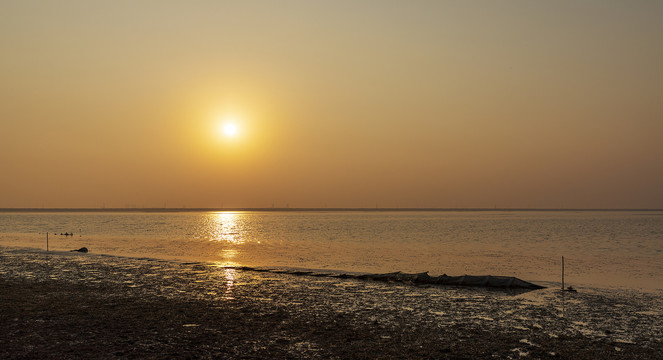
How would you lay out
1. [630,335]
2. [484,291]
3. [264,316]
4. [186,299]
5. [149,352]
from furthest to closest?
[484,291] < [186,299] < [264,316] < [630,335] < [149,352]

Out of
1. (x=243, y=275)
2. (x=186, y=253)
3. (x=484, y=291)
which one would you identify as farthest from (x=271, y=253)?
(x=484, y=291)

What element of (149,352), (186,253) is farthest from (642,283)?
(186,253)

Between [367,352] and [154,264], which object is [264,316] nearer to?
[367,352]

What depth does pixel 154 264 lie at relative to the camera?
4012cm

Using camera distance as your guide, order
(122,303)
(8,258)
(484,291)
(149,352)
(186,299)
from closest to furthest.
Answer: (149,352), (122,303), (186,299), (484,291), (8,258)

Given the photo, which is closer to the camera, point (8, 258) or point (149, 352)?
point (149, 352)

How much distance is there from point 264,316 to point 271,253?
35.6 metres

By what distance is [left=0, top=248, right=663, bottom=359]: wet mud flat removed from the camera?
14.7 m

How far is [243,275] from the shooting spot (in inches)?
1325

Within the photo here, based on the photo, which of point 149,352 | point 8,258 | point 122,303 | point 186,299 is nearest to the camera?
point 149,352

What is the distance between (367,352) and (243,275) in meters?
20.5

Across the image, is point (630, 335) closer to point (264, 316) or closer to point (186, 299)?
point (264, 316)

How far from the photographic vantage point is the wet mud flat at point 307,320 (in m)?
14.7

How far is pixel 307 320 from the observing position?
62.8 feet
